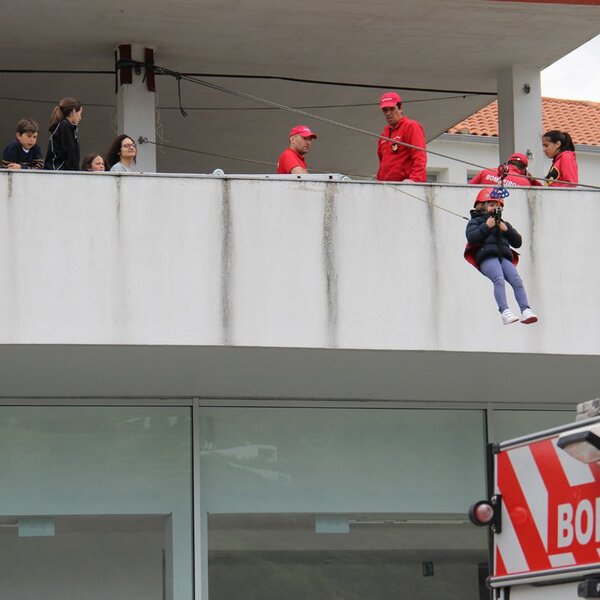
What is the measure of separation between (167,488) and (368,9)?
4.92 m

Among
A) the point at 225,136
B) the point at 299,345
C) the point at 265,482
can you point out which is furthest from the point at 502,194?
the point at 225,136

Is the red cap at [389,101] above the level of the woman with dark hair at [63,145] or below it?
above

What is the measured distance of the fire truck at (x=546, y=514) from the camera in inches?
253

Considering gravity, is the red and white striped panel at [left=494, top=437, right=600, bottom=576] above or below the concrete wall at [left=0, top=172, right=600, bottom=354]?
below

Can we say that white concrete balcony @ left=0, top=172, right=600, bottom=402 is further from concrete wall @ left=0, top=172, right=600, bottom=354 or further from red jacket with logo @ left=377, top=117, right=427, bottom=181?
red jacket with logo @ left=377, top=117, right=427, bottom=181

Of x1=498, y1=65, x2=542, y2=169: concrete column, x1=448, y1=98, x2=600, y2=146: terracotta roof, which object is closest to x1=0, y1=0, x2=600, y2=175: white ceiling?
x1=498, y1=65, x2=542, y2=169: concrete column

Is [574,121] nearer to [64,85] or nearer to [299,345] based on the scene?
[64,85]

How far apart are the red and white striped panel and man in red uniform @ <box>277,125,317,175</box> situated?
17.4 feet

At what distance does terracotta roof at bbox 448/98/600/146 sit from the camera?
27.7 metres

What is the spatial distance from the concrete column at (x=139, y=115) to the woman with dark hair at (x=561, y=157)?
3993 mm

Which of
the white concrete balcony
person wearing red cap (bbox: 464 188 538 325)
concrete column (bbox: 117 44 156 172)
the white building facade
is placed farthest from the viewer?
concrete column (bbox: 117 44 156 172)

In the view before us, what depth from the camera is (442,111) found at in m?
18.2

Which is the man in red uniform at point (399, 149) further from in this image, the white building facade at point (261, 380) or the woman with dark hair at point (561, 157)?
the woman with dark hair at point (561, 157)

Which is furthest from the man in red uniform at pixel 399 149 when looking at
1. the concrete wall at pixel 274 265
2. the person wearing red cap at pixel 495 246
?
the person wearing red cap at pixel 495 246
